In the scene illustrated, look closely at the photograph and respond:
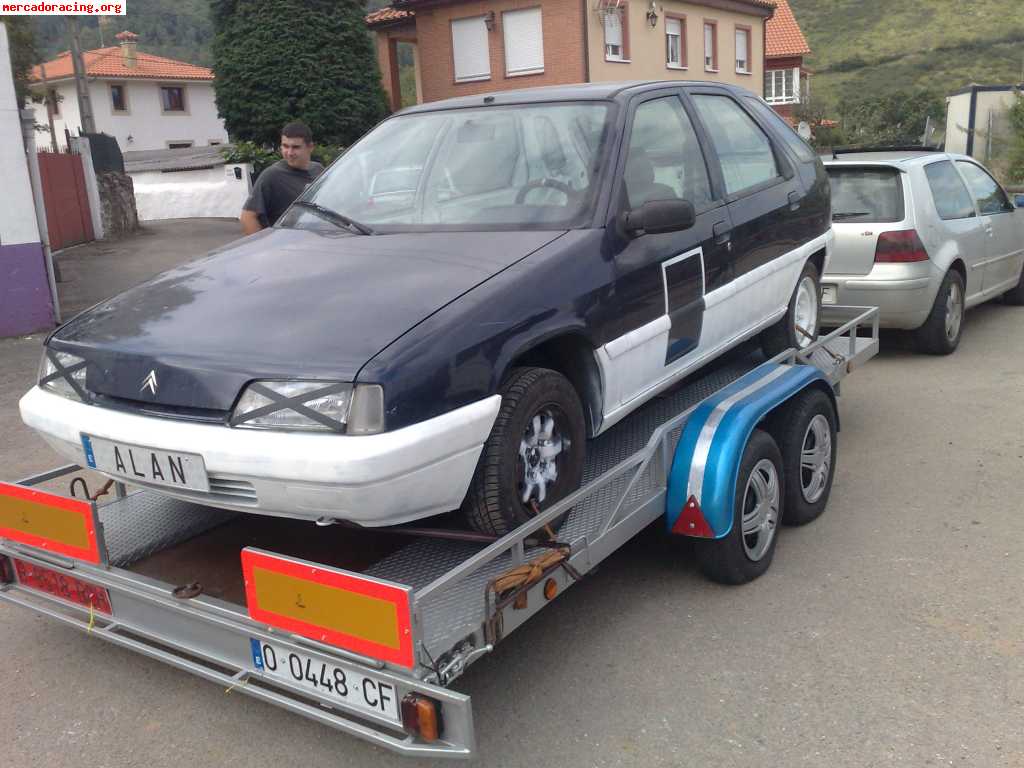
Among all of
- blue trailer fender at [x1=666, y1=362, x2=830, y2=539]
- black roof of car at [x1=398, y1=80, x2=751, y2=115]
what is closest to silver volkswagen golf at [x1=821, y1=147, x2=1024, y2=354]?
black roof of car at [x1=398, y1=80, x2=751, y2=115]

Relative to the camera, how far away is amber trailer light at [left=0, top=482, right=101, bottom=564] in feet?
10.8

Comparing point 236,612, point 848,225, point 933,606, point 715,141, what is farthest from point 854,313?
point 236,612

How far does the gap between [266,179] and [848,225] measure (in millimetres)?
4512

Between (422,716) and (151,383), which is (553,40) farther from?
(422,716)

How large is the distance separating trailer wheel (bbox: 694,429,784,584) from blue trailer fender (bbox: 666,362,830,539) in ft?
0.30

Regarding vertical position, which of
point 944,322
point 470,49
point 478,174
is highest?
point 470,49

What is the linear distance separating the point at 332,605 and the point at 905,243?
641 cm

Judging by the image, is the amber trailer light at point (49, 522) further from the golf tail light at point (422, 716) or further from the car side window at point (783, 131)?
the car side window at point (783, 131)

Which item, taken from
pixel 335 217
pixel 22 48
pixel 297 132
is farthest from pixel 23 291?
pixel 22 48

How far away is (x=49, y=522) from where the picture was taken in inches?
134

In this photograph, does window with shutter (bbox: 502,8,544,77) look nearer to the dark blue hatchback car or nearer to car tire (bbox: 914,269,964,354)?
car tire (bbox: 914,269,964,354)

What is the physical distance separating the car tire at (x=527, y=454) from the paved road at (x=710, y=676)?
25.5 inches

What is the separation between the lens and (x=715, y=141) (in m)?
4.80

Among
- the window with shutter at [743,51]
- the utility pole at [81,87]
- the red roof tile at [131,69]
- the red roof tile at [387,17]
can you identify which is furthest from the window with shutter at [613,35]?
the red roof tile at [131,69]
